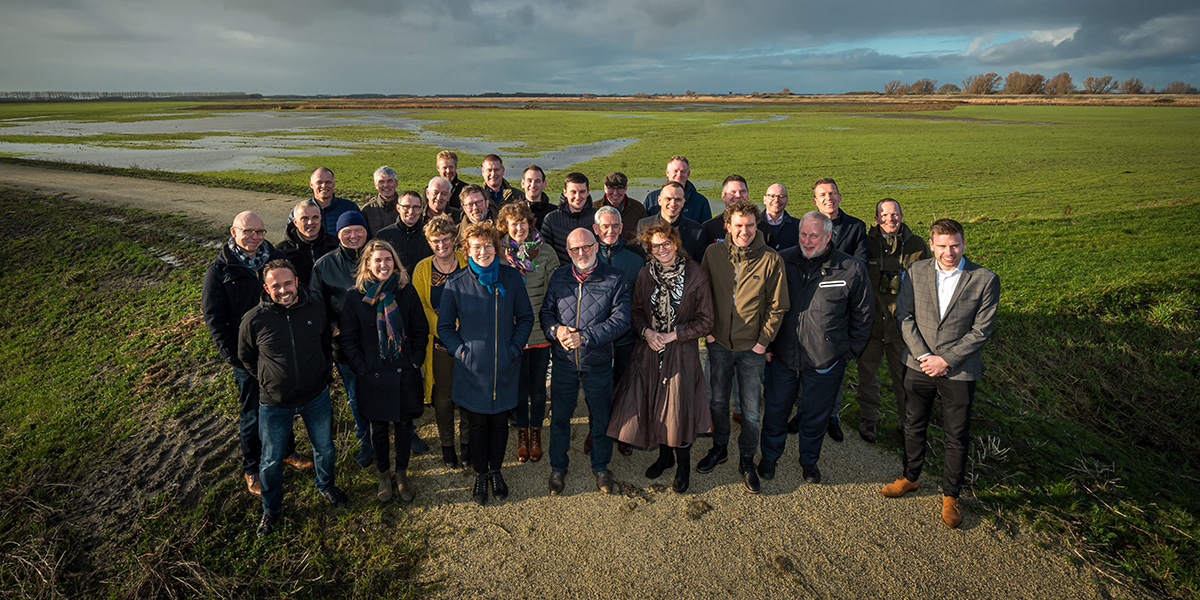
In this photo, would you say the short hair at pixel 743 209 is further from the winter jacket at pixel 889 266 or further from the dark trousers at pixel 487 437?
the dark trousers at pixel 487 437

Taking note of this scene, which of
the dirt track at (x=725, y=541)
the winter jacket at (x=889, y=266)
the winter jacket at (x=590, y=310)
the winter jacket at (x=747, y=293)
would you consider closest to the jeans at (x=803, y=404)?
the dirt track at (x=725, y=541)

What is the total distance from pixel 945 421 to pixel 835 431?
1.40 meters

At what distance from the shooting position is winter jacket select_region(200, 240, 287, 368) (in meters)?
4.89

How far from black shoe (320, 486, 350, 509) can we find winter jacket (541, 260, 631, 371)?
2.41 m

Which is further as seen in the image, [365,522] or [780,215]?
[780,215]

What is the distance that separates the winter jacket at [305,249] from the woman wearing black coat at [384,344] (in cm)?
126

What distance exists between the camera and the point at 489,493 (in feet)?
17.5

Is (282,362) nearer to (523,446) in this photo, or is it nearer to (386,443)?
(386,443)

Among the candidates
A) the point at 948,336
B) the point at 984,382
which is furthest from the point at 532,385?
the point at 984,382

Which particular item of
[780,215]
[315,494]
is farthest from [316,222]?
[780,215]

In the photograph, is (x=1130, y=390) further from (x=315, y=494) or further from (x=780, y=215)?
(x=315, y=494)

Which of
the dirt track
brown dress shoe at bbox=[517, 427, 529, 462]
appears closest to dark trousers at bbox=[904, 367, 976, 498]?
the dirt track

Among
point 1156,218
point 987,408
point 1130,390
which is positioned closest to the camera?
point 987,408

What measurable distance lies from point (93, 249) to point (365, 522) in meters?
13.0
